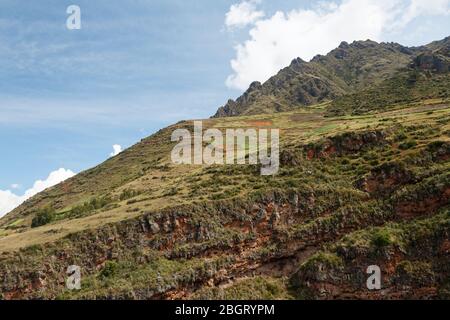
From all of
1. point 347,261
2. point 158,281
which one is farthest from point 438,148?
point 158,281

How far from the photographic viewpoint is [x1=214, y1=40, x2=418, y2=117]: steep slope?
149m

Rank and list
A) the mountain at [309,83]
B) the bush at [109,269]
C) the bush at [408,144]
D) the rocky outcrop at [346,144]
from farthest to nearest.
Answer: the mountain at [309,83]
the rocky outcrop at [346,144]
the bush at [408,144]
the bush at [109,269]

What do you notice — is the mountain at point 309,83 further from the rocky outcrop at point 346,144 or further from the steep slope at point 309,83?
the rocky outcrop at point 346,144

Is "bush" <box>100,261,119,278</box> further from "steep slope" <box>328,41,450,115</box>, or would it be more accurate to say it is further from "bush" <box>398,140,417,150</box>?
"steep slope" <box>328,41,450,115</box>

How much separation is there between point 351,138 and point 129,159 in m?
52.6

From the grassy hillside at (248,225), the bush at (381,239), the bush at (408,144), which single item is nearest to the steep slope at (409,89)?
the bush at (408,144)


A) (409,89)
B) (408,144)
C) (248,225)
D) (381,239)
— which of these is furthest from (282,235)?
Answer: (409,89)

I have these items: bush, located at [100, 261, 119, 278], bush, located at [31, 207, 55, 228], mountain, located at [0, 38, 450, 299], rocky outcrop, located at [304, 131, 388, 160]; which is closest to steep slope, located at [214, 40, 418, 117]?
bush, located at [31, 207, 55, 228]

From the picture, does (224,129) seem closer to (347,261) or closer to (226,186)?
(226,186)

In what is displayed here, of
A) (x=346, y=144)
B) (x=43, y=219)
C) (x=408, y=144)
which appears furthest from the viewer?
(x=43, y=219)

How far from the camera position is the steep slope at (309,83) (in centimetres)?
14875

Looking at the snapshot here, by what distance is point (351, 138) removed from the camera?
44.3 m

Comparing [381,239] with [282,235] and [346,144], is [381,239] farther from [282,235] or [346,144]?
[346,144]

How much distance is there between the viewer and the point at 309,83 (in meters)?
160
